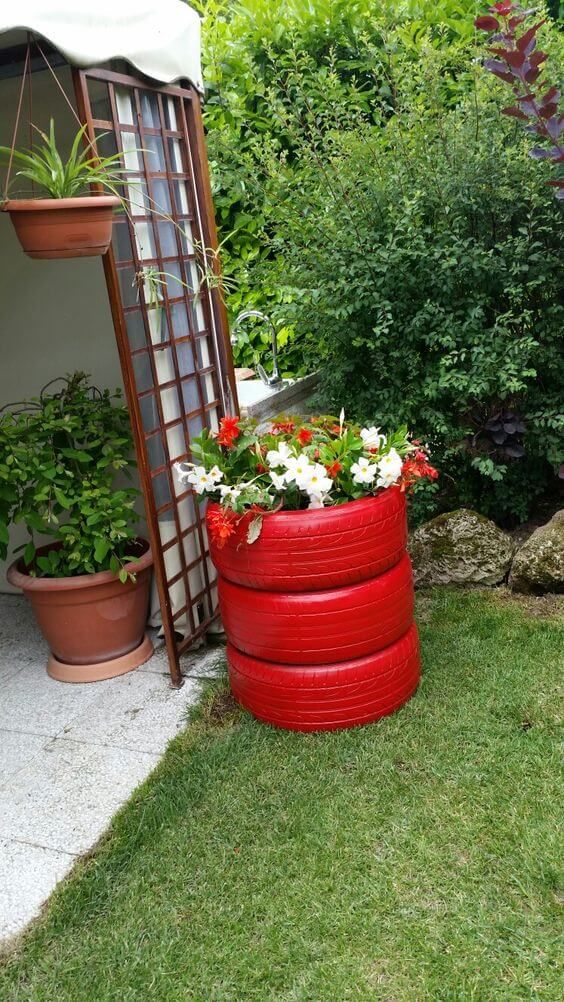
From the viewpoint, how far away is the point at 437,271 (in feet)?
12.8

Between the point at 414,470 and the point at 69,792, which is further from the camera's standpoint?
the point at 414,470

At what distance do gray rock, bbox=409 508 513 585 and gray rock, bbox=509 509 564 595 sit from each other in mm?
102

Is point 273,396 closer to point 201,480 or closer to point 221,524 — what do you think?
point 201,480

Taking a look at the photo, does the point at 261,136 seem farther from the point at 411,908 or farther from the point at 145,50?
the point at 411,908

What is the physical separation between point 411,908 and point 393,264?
107 inches

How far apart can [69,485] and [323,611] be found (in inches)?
50.7

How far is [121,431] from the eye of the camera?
376 centimetres

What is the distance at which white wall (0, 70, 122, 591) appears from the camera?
12.9 ft

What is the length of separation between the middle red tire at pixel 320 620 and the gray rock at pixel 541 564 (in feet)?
3.52

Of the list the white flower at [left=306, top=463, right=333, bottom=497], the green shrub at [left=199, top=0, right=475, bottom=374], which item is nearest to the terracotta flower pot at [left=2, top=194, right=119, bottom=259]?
the white flower at [left=306, top=463, right=333, bottom=497]

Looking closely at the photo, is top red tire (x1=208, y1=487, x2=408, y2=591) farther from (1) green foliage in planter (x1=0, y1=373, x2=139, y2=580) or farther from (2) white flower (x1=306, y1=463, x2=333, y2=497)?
(1) green foliage in planter (x1=0, y1=373, x2=139, y2=580)

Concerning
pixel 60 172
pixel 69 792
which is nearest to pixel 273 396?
pixel 60 172

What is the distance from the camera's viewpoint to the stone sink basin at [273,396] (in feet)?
13.2

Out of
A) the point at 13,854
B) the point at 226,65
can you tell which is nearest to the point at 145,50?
the point at 226,65
